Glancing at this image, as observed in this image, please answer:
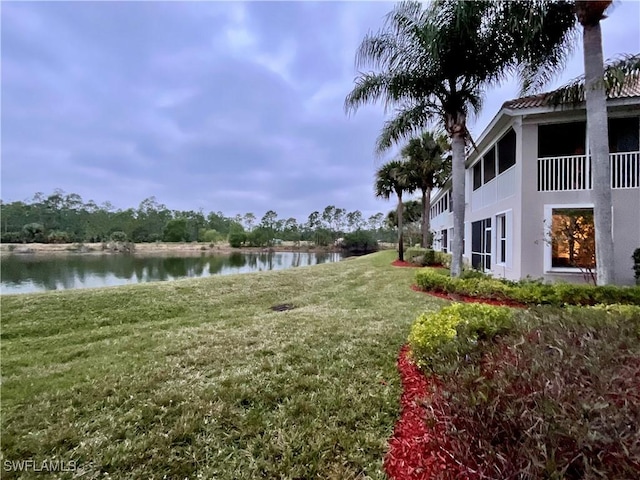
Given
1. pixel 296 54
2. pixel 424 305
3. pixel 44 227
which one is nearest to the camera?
pixel 424 305

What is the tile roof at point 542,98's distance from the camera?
8.27 meters

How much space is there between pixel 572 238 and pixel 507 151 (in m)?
3.87

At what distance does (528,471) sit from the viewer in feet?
4.91

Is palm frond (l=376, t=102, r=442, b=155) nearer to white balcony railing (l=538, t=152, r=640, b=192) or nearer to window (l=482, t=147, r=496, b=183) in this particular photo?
white balcony railing (l=538, t=152, r=640, b=192)

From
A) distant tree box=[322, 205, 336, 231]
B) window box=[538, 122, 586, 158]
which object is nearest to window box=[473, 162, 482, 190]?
window box=[538, 122, 586, 158]

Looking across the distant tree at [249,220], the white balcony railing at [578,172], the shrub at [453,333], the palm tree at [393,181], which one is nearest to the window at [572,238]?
the white balcony railing at [578,172]

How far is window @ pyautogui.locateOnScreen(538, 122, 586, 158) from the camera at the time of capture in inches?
360

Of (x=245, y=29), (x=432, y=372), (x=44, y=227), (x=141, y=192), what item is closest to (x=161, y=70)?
(x=245, y=29)

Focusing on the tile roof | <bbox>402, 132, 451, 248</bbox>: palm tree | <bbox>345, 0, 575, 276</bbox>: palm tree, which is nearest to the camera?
<bbox>345, 0, 575, 276</bbox>: palm tree

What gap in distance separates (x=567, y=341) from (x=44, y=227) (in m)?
70.7

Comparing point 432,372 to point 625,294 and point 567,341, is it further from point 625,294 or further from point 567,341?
point 625,294

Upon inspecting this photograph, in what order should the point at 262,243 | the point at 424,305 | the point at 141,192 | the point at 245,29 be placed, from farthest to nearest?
1. the point at 141,192
2. the point at 262,243
3. the point at 245,29
4. the point at 424,305

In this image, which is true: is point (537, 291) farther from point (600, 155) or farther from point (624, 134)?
point (624, 134)

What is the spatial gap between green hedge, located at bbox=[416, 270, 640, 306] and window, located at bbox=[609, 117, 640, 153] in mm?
4639
